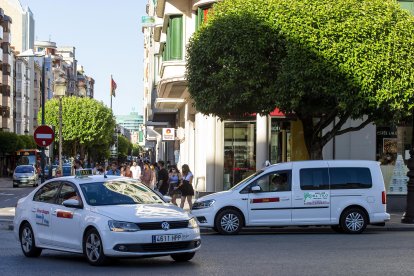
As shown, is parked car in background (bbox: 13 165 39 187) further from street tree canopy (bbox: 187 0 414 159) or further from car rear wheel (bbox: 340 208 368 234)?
car rear wheel (bbox: 340 208 368 234)

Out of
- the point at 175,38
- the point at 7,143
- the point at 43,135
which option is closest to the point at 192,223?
the point at 43,135

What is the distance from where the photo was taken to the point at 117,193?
51.4ft

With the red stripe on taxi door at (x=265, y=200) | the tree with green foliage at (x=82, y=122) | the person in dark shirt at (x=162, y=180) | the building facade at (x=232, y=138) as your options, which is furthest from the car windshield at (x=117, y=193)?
the tree with green foliage at (x=82, y=122)

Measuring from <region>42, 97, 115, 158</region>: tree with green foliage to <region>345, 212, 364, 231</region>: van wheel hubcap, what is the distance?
283 feet

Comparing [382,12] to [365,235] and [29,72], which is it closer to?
[365,235]

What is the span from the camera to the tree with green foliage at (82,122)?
357ft

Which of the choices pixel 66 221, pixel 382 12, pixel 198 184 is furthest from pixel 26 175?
pixel 66 221

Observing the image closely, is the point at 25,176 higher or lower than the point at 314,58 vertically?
lower

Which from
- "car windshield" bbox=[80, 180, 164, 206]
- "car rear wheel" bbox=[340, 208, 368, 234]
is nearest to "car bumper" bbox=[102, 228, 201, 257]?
"car windshield" bbox=[80, 180, 164, 206]

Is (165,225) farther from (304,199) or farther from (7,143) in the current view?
(7,143)

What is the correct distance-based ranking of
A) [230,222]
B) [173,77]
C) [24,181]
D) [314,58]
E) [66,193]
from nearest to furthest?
1. [66,193]
2. [230,222]
3. [314,58]
4. [173,77]
5. [24,181]

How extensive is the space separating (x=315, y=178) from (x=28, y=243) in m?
8.67

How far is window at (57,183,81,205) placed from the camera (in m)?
15.9

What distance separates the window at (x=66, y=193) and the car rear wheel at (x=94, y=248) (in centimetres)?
102
